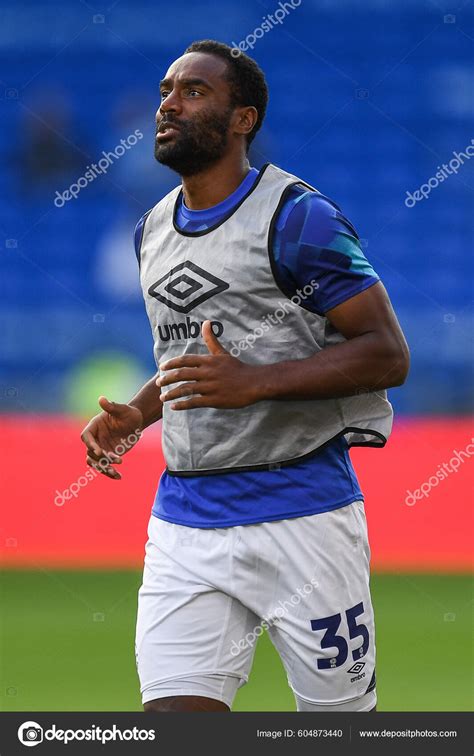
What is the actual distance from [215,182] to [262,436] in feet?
2.35

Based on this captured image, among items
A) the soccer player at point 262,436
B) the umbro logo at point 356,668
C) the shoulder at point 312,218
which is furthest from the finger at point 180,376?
the umbro logo at point 356,668

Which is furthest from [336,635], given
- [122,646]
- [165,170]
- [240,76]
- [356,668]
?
[165,170]

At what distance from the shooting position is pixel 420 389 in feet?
41.1

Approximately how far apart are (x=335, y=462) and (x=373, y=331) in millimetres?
416

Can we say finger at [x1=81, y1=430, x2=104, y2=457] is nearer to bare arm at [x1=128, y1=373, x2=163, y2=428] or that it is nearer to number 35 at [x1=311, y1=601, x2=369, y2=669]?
bare arm at [x1=128, y1=373, x2=163, y2=428]

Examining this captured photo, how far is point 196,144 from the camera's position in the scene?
3350mm

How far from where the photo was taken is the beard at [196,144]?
3.34 m

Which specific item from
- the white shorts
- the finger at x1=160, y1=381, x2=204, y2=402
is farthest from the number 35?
the finger at x1=160, y1=381, x2=204, y2=402

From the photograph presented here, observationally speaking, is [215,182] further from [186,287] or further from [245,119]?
[186,287]

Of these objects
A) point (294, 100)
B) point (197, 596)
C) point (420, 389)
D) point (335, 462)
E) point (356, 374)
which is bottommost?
point (197, 596)

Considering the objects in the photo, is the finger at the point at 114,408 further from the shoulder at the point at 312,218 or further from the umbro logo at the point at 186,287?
the shoulder at the point at 312,218
